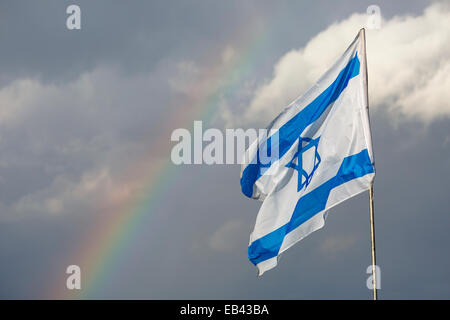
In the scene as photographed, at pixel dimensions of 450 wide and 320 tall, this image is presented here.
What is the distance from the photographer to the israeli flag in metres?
22.7

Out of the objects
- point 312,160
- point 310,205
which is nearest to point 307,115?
point 312,160

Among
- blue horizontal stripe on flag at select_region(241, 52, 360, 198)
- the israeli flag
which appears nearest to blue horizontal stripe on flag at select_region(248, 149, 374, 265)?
the israeli flag

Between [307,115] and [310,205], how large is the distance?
3339mm

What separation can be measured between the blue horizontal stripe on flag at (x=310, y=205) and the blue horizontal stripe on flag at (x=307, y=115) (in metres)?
2.32

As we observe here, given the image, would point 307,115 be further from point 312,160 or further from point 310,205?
point 310,205

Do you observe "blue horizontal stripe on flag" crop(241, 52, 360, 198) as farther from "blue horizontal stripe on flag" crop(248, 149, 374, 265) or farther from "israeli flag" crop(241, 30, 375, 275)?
"blue horizontal stripe on flag" crop(248, 149, 374, 265)

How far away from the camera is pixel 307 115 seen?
24562 millimetres
